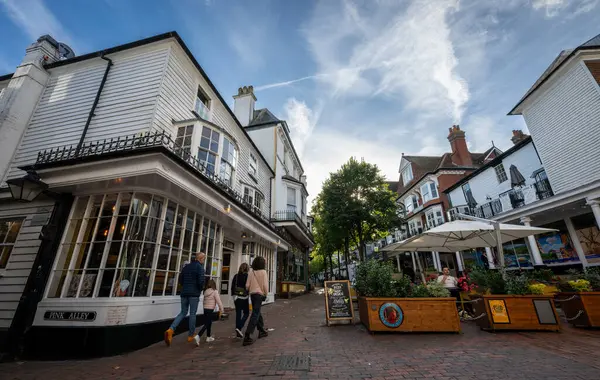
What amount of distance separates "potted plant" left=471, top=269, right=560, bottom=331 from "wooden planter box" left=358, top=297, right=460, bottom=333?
0.95 metres

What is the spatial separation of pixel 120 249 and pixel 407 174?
3261 centimetres

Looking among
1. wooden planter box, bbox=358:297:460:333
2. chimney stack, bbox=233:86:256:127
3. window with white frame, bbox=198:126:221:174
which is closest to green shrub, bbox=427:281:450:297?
wooden planter box, bbox=358:297:460:333

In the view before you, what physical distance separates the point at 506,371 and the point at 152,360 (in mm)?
5346

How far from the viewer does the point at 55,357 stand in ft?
15.5

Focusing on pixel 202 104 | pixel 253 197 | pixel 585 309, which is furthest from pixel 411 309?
pixel 202 104

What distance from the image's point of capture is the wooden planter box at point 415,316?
5328 millimetres

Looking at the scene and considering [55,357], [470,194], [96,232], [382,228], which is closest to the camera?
[55,357]

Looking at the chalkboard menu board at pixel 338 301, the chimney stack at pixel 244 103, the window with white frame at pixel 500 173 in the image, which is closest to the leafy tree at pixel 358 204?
the window with white frame at pixel 500 173

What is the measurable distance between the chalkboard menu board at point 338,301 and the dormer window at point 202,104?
7.90 m

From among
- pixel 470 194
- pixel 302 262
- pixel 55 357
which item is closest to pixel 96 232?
pixel 55 357

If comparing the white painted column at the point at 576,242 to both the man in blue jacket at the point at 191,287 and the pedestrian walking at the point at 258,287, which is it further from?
the man in blue jacket at the point at 191,287

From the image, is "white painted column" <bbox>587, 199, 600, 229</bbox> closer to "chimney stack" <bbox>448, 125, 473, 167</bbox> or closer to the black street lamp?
"chimney stack" <bbox>448, 125, 473, 167</bbox>

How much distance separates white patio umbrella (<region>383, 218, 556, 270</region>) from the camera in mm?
7215

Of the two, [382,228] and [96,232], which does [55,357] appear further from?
[382,228]
